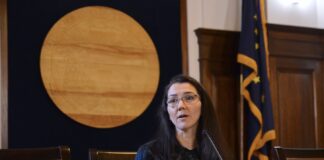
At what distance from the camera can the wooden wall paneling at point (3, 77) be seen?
159 inches

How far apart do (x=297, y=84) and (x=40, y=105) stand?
2634 millimetres

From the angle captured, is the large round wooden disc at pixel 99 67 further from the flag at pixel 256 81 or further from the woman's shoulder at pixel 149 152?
the woman's shoulder at pixel 149 152

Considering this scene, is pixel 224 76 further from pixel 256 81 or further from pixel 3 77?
pixel 3 77

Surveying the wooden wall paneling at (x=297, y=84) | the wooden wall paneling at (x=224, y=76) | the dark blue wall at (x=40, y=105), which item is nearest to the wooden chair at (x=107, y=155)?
the dark blue wall at (x=40, y=105)

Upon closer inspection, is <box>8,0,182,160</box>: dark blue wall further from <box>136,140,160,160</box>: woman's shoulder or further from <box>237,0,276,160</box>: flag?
<box>136,140,160,160</box>: woman's shoulder

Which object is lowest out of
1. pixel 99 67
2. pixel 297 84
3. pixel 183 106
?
pixel 183 106

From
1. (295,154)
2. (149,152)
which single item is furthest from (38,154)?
(295,154)

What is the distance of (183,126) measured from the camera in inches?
99.9

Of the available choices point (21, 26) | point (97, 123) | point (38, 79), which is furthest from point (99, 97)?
point (21, 26)

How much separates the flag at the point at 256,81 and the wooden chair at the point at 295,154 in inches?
67.3

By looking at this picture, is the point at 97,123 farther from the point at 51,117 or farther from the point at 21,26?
the point at 21,26

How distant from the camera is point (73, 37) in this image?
4.39 meters

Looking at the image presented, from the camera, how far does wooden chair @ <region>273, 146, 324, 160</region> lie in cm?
288

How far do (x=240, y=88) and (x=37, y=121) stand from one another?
190 cm
